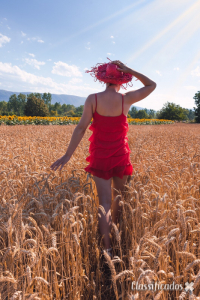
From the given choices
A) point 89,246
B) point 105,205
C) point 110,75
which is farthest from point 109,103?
point 89,246

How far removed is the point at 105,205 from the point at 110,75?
1.32 metres

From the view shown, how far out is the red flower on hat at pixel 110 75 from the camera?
7.08ft

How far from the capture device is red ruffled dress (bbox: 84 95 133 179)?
2.25 meters

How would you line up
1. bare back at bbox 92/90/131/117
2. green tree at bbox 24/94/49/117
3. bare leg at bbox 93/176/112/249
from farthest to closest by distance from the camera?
green tree at bbox 24/94/49/117 → bare back at bbox 92/90/131/117 → bare leg at bbox 93/176/112/249

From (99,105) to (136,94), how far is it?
41cm

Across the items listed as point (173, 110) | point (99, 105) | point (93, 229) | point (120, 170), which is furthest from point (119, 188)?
point (173, 110)

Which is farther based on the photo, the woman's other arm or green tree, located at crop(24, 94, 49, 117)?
green tree, located at crop(24, 94, 49, 117)

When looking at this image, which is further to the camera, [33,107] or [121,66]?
[33,107]

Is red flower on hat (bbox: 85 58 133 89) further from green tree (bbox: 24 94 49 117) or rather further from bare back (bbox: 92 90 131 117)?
green tree (bbox: 24 94 49 117)

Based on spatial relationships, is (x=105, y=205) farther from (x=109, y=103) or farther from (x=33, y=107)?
(x=33, y=107)

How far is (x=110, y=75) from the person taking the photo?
2174 mm

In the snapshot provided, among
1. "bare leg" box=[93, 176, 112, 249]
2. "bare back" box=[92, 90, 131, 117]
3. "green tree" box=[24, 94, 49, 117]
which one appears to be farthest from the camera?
"green tree" box=[24, 94, 49, 117]

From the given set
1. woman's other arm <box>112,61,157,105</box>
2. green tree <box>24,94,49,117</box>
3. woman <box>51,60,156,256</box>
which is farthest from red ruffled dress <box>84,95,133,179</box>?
green tree <box>24,94,49,117</box>

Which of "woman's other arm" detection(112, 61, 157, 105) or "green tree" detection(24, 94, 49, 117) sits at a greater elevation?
"green tree" detection(24, 94, 49, 117)
